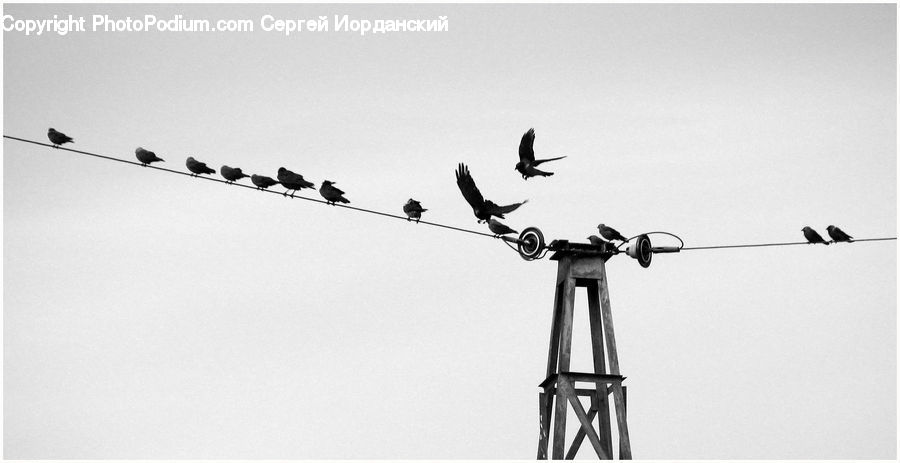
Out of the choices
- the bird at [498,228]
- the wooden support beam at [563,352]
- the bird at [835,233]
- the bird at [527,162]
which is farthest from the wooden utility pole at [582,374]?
the bird at [835,233]

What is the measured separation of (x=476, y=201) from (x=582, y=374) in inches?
181

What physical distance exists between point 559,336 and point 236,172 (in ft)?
29.1

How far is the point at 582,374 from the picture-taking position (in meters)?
16.5

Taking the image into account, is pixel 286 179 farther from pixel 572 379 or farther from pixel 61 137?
pixel 572 379

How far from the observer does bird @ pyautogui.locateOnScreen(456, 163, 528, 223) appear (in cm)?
2002

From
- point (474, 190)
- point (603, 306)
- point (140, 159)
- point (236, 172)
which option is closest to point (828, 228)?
point (474, 190)

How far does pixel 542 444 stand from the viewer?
16.7m

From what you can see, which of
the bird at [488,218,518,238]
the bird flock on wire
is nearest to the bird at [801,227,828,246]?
the bird flock on wire

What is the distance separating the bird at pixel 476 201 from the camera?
20.0 m

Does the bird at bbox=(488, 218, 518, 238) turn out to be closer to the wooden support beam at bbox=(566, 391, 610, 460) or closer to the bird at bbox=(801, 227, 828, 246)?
the wooden support beam at bbox=(566, 391, 610, 460)

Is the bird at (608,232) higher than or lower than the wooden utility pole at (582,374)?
higher

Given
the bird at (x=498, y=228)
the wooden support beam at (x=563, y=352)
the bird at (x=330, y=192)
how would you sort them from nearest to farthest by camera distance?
the wooden support beam at (x=563, y=352) < the bird at (x=498, y=228) < the bird at (x=330, y=192)

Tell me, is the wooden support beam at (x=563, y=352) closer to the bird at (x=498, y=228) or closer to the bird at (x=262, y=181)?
the bird at (x=498, y=228)

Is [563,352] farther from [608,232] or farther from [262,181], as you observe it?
[262,181]
